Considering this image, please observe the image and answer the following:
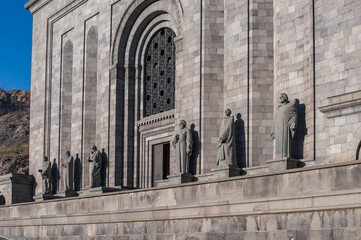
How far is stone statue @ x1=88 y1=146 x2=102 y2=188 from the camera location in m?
30.6

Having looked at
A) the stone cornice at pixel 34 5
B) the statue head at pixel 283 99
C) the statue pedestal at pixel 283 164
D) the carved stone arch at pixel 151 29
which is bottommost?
the statue pedestal at pixel 283 164

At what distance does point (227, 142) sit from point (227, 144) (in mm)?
74

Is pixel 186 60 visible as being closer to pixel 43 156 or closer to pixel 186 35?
pixel 186 35

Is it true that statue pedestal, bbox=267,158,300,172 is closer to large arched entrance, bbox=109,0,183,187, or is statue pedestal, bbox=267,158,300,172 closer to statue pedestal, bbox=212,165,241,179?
statue pedestal, bbox=212,165,241,179

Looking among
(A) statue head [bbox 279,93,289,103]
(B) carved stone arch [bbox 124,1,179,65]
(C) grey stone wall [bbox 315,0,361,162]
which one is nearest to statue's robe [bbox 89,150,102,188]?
(B) carved stone arch [bbox 124,1,179,65]

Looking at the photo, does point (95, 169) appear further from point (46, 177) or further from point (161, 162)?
point (46, 177)

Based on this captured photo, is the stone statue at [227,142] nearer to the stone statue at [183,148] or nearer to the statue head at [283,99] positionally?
the stone statue at [183,148]

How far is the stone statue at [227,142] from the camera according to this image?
23406 mm

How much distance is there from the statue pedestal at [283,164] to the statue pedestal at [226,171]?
193 cm

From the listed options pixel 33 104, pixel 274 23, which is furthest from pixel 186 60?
pixel 33 104

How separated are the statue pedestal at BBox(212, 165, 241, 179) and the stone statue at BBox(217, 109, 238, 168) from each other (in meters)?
0.21

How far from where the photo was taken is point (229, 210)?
19.6 metres

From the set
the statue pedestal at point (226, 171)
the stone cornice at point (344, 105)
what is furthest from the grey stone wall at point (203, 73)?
the statue pedestal at point (226, 171)

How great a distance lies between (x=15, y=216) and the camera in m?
31.2
